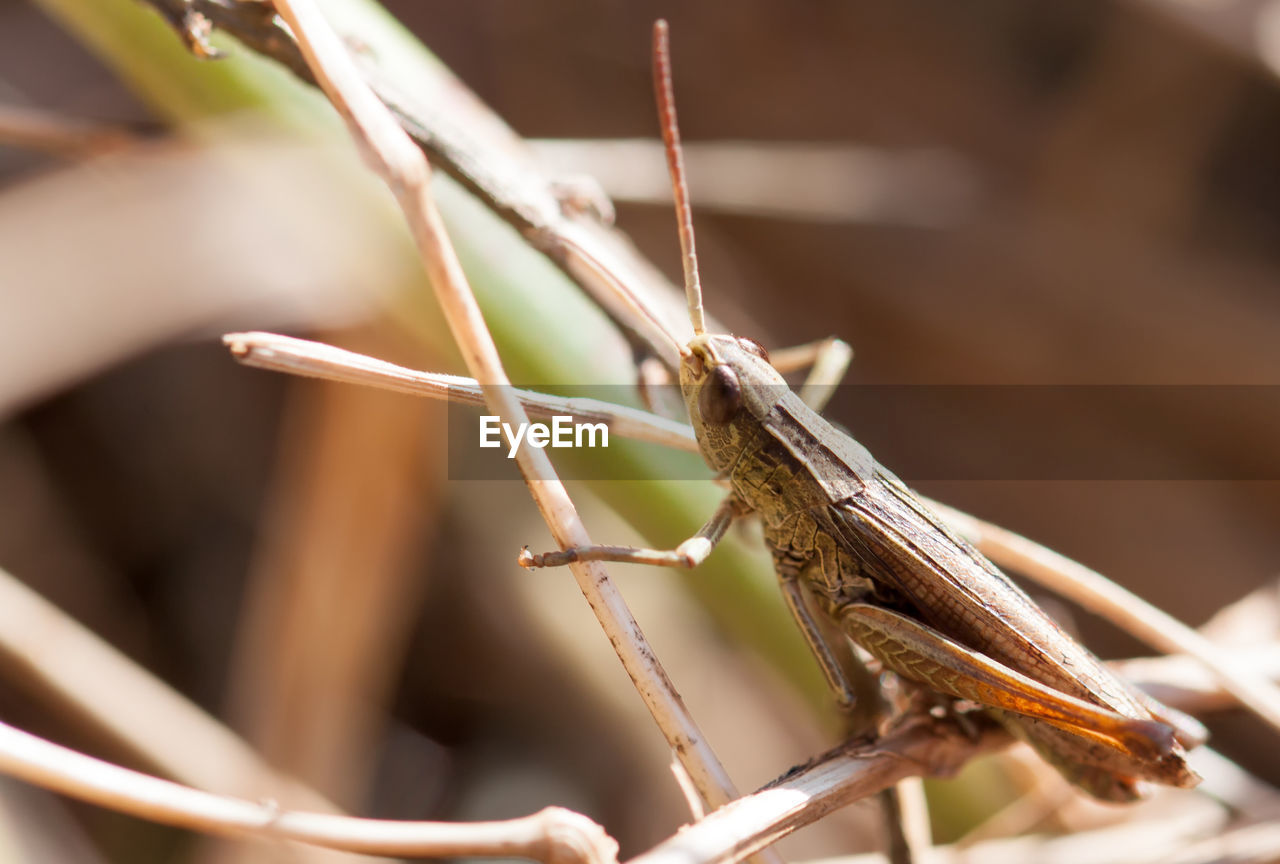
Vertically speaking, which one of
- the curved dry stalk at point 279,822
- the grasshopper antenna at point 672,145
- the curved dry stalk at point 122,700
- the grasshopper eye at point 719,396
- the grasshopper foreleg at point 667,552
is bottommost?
the curved dry stalk at point 279,822

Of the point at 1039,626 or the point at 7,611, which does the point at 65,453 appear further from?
the point at 1039,626

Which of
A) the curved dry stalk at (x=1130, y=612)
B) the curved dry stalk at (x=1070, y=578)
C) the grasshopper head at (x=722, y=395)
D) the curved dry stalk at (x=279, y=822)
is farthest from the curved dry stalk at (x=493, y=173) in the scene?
the curved dry stalk at (x=279, y=822)

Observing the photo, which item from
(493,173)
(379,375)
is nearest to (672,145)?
(493,173)

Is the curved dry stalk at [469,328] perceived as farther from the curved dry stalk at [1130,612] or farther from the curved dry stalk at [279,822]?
the curved dry stalk at [1130,612]

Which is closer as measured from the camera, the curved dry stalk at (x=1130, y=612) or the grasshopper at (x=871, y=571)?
the grasshopper at (x=871, y=571)

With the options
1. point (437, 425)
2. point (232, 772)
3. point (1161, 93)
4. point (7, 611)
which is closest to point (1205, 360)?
point (1161, 93)

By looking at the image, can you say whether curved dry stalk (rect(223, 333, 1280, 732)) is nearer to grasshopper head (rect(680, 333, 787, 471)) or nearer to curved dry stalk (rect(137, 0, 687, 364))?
grasshopper head (rect(680, 333, 787, 471))

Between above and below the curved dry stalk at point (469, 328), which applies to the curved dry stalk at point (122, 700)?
below

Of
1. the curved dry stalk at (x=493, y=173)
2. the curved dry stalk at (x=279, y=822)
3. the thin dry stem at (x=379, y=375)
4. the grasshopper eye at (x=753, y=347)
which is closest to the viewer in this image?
the curved dry stalk at (x=279, y=822)
